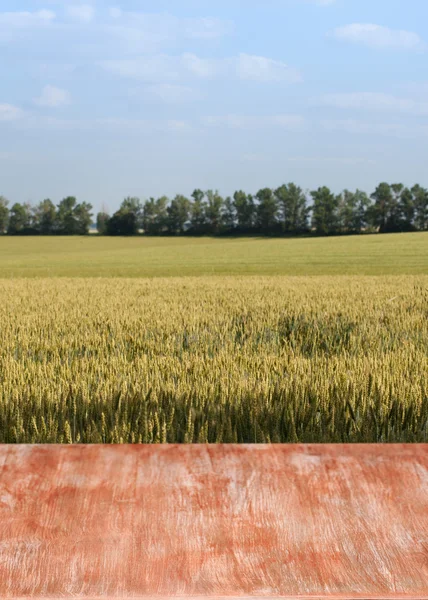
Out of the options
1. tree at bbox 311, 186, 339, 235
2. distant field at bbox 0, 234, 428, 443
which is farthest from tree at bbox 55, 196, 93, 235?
distant field at bbox 0, 234, 428, 443

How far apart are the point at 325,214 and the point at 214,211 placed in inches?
526

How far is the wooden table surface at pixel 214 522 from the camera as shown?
1172 mm

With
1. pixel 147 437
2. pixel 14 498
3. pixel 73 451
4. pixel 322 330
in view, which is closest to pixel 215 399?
pixel 147 437

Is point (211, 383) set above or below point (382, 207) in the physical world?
below

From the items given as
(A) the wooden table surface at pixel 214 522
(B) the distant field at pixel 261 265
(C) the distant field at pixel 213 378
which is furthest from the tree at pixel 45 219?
(A) the wooden table surface at pixel 214 522

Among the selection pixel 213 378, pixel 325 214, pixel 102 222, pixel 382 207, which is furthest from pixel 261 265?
pixel 102 222

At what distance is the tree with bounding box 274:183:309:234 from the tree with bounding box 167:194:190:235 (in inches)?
448

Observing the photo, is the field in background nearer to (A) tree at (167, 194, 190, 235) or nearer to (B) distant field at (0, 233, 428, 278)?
(B) distant field at (0, 233, 428, 278)

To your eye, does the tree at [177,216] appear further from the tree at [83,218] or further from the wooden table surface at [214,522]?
the wooden table surface at [214,522]

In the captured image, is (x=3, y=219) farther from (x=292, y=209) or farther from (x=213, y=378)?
(x=213, y=378)

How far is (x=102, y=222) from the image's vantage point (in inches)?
2980

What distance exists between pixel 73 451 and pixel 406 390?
168 centimetres

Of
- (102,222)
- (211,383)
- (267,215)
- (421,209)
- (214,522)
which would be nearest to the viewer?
(214,522)

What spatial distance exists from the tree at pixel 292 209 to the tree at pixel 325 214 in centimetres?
161
